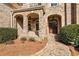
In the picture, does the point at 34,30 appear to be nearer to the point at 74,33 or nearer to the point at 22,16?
the point at 22,16

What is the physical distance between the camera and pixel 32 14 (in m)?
19.6

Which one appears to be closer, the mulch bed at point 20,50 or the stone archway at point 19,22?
the mulch bed at point 20,50

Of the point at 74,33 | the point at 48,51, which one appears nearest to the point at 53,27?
the point at 74,33

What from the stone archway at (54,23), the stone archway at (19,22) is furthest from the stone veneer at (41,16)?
the stone archway at (54,23)

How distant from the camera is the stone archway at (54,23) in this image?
18.5 m

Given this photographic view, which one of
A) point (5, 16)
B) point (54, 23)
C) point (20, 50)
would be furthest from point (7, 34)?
point (54, 23)

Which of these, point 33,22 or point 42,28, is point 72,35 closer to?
point 42,28

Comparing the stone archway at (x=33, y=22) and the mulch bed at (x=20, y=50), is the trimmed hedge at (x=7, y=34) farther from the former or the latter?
the stone archway at (x=33, y=22)

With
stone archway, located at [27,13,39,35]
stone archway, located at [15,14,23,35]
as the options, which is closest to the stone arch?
stone archway, located at [15,14,23,35]

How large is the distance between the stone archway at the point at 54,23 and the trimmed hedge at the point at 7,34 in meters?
4.00

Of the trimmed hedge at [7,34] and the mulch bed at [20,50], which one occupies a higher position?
the trimmed hedge at [7,34]

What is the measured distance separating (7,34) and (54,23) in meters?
5.72

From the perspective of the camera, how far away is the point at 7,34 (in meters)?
15.6

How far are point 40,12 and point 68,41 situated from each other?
5.94m
